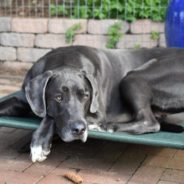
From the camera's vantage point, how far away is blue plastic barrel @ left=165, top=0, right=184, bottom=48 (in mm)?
5934

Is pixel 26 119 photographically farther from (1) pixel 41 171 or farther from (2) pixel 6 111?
(1) pixel 41 171

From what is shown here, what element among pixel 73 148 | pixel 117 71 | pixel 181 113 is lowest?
pixel 73 148

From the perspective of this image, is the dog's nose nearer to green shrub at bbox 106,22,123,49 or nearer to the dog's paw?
the dog's paw

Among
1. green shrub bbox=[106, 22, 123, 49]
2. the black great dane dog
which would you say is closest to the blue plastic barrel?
the black great dane dog

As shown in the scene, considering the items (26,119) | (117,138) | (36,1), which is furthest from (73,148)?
(36,1)

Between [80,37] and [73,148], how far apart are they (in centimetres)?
328

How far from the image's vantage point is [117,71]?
4773 millimetres

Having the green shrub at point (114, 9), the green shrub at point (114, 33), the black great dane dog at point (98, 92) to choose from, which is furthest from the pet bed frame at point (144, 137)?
the green shrub at point (114, 9)

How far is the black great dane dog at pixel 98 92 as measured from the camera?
4070 mm

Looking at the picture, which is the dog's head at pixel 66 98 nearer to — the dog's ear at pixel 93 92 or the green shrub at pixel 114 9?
the dog's ear at pixel 93 92

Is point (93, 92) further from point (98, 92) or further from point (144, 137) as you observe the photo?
point (144, 137)

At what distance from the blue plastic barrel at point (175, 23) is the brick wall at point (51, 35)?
1.49m

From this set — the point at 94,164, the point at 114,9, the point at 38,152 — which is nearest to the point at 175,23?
the point at 114,9

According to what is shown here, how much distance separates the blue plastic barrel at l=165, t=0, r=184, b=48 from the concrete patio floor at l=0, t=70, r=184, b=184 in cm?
164
